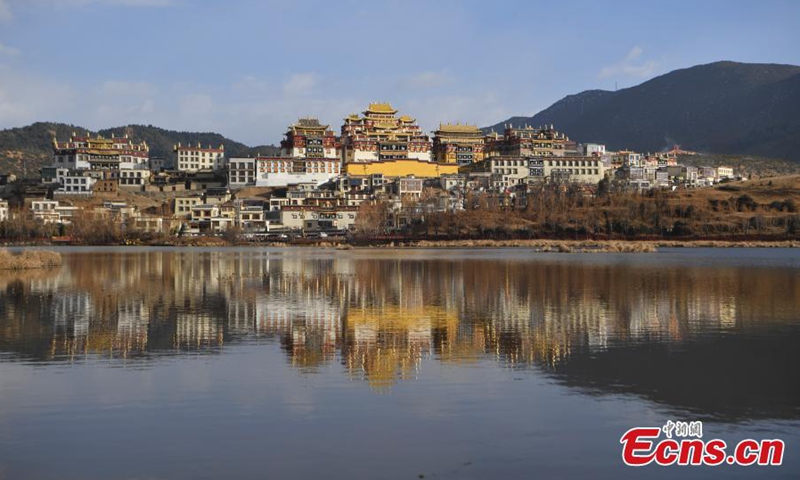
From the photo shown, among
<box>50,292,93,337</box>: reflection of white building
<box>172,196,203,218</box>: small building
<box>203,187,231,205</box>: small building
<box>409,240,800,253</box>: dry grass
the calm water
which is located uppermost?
<box>203,187,231,205</box>: small building

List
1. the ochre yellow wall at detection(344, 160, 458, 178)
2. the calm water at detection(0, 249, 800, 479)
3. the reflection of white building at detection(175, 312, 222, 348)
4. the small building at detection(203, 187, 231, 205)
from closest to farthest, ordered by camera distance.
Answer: the calm water at detection(0, 249, 800, 479), the reflection of white building at detection(175, 312, 222, 348), the small building at detection(203, 187, 231, 205), the ochre yellow wall at detection(344, 160, 458, 178)

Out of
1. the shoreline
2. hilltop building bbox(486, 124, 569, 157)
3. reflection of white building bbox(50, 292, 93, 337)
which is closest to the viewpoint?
reflection of white building bbox(50, 292, 93, 337)

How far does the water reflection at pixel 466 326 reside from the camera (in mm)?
14500

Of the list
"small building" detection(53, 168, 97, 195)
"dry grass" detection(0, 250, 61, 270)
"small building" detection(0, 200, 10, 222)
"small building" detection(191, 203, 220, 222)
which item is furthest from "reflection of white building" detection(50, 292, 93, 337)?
"small building" detection(53, 168, 97, 195)

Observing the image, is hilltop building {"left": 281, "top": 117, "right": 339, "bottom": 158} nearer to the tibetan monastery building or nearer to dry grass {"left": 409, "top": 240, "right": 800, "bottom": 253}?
the tibetan monastery building

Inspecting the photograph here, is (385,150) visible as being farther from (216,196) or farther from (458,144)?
(216,196)

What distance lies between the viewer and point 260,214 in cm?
10756

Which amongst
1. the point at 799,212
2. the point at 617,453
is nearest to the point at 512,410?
the point at 617,453

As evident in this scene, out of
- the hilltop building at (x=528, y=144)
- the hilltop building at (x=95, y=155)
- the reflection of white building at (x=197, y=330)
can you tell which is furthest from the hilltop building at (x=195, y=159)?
the reflection of white building at (x=197, y=330)

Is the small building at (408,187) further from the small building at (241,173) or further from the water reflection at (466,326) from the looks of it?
the water reflection at (466,326)

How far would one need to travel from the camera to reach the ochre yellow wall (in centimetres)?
12181

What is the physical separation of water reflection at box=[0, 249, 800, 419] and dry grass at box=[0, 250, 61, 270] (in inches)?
281

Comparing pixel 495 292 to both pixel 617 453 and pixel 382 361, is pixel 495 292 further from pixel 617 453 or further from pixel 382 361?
pixel 617 453

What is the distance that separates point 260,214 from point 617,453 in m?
100
